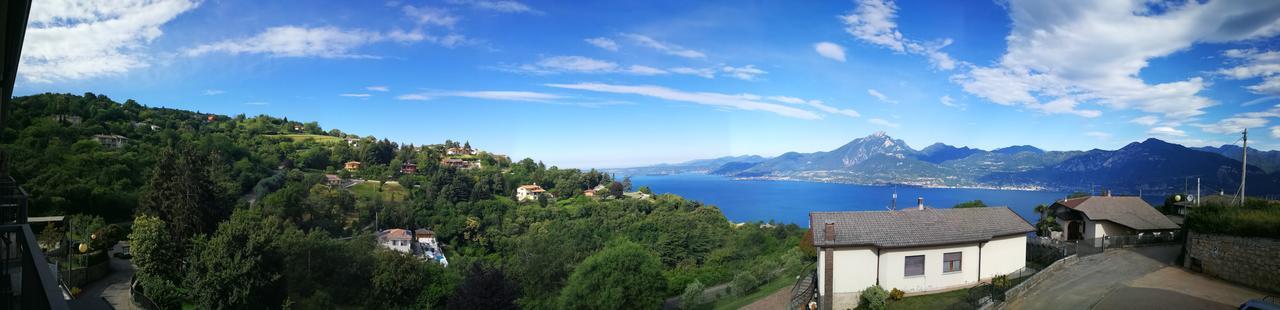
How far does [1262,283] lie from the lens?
12336 mm

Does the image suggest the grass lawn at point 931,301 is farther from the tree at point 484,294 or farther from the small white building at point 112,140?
the small white building at point 112,140

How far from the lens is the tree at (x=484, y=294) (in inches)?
966

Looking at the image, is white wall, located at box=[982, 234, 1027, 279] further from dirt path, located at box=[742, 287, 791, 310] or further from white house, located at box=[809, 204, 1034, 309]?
dirt path, located at box=[742, 287, 791, 310]

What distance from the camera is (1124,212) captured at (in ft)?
67.9

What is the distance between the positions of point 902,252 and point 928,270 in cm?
97

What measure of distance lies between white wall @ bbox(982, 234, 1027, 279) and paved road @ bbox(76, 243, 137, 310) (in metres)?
26.7

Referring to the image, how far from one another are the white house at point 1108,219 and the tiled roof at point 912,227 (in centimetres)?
592

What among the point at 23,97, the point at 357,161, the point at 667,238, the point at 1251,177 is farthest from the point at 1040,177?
the point at 23,97

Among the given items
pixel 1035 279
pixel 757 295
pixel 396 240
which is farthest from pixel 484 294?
pixel 396 240

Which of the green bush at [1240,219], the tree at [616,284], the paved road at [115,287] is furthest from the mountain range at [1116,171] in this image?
the paved road at [115,287]

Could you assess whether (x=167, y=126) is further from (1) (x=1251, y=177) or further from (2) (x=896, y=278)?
(1) (x=1251, y=177)

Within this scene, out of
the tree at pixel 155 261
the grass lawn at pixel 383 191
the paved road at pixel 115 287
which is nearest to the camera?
the paved road at pixel 115 287

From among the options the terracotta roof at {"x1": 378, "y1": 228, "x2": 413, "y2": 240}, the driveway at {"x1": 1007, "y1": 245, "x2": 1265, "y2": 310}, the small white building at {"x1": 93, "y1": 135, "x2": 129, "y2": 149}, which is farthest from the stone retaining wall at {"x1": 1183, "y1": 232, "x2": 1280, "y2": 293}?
the small white building at {"x1": 93, "y1": 135, "x2": 129, "y2": 149}

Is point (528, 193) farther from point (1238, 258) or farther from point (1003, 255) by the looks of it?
point (1238, 258)
